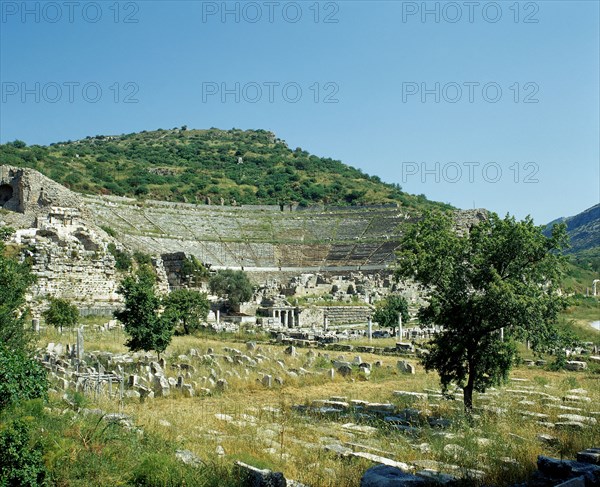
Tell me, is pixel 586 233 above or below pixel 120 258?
above

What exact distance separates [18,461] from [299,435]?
196 inches

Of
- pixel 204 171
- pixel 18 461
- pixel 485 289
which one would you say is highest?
pixel 204 171

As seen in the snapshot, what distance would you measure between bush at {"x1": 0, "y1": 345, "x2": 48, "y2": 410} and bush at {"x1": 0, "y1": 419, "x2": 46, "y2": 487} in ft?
5.85

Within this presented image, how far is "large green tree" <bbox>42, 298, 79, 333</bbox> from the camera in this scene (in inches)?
949

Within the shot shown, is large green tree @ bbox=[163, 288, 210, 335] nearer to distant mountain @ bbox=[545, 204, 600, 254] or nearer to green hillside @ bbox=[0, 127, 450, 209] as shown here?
green hillside @ bbox=[0, 127, 450, 209]

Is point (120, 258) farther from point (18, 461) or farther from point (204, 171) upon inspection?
point (204, 171)

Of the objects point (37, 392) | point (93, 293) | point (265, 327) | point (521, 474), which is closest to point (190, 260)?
point (265, 327)

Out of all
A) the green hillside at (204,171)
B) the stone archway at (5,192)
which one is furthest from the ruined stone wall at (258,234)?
the green hillside at (204,171)

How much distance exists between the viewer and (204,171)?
336 feet

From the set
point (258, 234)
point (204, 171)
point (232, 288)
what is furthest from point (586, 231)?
point (232, 288)

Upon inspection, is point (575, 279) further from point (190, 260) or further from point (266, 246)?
point (190, 260)

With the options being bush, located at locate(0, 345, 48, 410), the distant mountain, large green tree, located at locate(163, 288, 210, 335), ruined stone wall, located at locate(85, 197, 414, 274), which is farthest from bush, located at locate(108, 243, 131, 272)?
the distant mountain

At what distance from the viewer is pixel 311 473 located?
24.4 feet

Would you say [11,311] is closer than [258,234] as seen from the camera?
Yes
